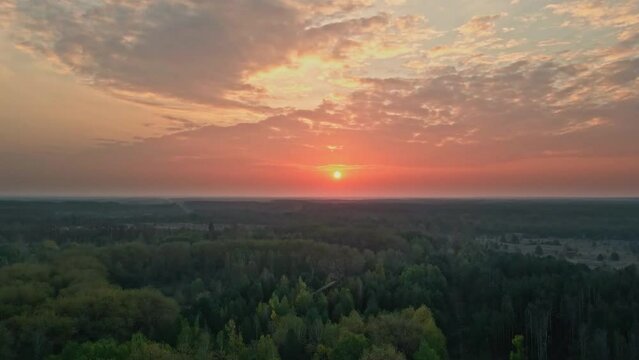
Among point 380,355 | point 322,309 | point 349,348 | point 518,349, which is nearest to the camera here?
point 380,355

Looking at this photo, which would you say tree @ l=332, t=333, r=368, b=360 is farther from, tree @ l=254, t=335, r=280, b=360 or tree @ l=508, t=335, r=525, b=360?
tree @ l=508, t=335, r=525, b=360

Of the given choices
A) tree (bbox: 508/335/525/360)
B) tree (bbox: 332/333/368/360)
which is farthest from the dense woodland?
tree (bbox: 508/335/525/360)

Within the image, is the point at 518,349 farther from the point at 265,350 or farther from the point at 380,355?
the point at 265,350

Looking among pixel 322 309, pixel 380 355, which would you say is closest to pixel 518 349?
pixel 380 355

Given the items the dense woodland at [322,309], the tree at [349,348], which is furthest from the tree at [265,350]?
the tree at [349,348]

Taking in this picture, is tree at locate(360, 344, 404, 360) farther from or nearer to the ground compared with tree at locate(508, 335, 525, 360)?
farther from the ground

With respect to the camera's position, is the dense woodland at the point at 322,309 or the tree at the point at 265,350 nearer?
the tree at the point at 265,350

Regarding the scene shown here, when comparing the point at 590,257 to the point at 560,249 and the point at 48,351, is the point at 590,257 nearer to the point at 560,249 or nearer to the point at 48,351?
the point at 560,249

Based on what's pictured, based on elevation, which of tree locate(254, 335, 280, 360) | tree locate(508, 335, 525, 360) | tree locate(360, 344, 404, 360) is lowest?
tree locate(508, 335, 525, 360)

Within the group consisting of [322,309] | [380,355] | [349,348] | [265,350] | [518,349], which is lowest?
[518,349]

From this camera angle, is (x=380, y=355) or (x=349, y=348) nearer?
Result: (x=380, y=355)

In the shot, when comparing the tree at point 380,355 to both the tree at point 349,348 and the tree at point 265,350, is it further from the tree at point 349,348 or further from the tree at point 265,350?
the tree at point 265,350
